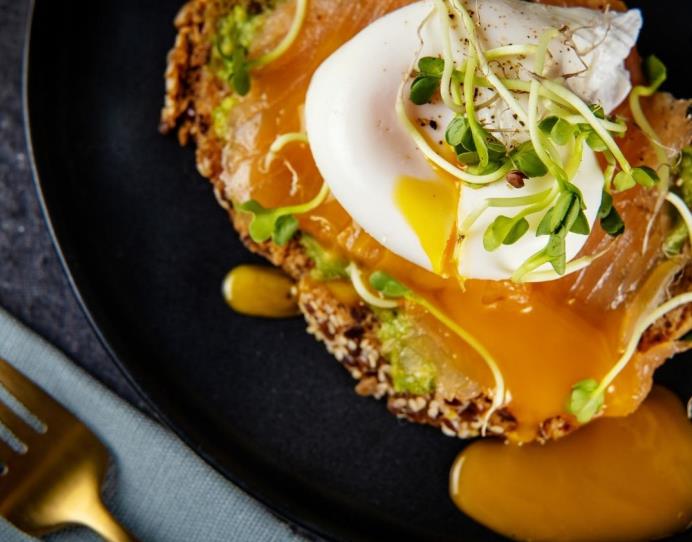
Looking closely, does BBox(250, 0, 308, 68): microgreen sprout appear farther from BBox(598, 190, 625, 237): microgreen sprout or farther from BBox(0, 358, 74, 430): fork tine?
BBox(0, 358, 74, 430): fork tine

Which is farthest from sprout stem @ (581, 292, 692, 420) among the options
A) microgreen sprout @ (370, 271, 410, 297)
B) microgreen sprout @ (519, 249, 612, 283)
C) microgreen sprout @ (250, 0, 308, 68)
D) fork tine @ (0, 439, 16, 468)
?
fork tine @ (0, 439, 16, 468)

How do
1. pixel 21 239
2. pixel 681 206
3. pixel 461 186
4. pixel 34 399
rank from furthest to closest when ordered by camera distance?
pixel 21 239 → pixel 34 399 → pixel 681 206 → pixel 461 186

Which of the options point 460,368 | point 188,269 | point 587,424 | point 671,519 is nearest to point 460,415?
point 460,368

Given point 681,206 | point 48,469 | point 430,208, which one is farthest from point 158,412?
point 681,206

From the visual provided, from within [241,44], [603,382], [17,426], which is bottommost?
[603,382]

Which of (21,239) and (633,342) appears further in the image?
(21,239)

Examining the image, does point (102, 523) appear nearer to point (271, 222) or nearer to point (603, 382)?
point (271, 222)

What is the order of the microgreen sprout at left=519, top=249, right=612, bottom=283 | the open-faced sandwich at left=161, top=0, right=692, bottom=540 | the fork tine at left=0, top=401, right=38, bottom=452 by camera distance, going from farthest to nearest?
the fork tine at left=0, top=401, right=38, bottom=452
the microgreen sprout at left=519, top=249, right=612, bottom=283
the open-faced sandwich at left=161, top=0, right=692, bottom=540
